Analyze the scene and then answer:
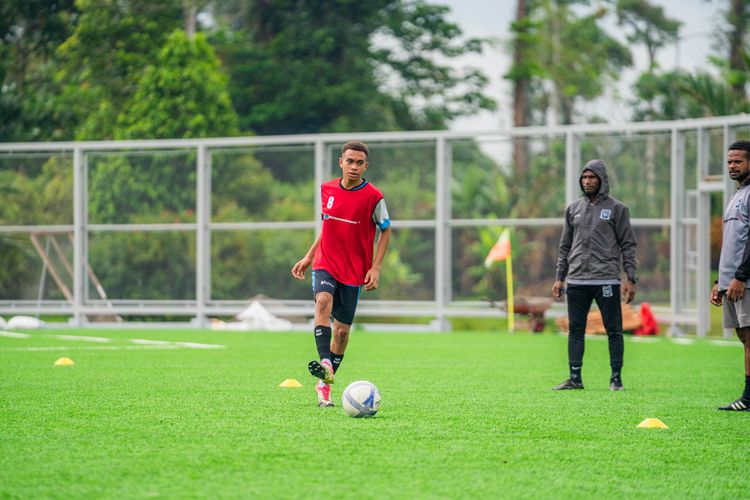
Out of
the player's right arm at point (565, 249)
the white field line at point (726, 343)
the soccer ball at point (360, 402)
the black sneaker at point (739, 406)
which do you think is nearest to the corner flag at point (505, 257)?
the white field line at point (726, 343)

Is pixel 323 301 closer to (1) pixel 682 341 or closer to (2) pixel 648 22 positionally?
(1) pixel 682 341

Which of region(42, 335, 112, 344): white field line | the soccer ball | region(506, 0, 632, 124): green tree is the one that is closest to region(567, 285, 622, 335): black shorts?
the soccer ball

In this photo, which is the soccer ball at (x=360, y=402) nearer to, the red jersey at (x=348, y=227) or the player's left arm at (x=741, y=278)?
the red jersey at (x=348, y=227)

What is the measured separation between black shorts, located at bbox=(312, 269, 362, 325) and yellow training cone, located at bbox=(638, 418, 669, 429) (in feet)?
7.76

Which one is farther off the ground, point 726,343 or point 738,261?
point 738,261

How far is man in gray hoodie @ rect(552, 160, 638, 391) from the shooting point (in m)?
10.9

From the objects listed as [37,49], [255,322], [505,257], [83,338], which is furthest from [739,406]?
[37,49]

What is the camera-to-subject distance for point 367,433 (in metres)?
7.46

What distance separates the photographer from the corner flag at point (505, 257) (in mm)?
20688

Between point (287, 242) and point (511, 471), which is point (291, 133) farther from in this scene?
point (511, 471)

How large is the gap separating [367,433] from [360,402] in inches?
29.2

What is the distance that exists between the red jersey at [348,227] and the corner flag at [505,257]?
1142cm

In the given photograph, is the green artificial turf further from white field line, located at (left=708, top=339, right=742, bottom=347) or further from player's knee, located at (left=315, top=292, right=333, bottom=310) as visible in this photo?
white field line, located at (left=708, top=339, right=742, bottom=347)

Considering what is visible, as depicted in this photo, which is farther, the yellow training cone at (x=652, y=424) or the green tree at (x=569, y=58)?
the green tree at (x=569, y=58)
